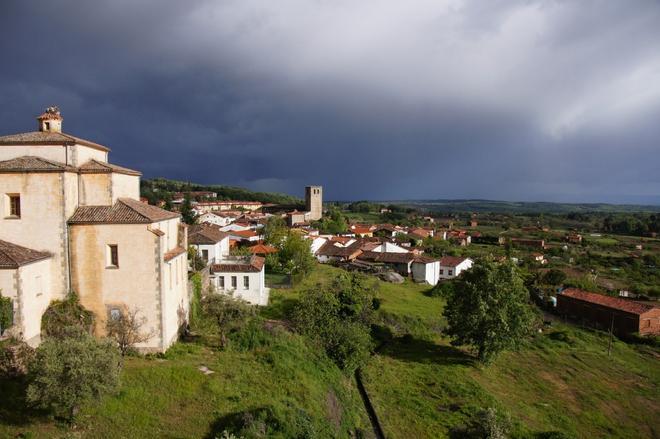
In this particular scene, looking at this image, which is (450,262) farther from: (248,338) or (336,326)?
(248,338)

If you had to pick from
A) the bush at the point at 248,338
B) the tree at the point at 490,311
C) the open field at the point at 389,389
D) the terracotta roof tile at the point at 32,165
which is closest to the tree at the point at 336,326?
the open field at the point at 389,389

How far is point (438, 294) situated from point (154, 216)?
38.1 metres

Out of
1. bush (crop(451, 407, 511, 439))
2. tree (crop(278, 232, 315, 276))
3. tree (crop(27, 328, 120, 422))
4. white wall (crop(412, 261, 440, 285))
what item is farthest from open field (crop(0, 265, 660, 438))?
white wall (crop(412, 261, 440, 285))

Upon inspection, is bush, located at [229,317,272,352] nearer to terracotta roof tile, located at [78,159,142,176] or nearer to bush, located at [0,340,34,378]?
bush, located at [0,340,34,378]

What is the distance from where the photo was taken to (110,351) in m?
15.3

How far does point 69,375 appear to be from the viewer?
45.1ft

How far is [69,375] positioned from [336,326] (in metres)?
17.7

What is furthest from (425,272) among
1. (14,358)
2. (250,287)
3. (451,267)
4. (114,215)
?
(14,358)

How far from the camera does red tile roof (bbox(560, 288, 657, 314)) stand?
157ft

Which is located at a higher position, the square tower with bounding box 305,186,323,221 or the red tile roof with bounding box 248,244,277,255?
the square tower with bounding box 305,186,323,221

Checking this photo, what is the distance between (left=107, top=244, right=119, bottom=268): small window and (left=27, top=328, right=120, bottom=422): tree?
6.87 metres

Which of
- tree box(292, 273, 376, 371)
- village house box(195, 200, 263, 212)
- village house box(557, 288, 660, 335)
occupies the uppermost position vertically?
village house box(195, 200, 263, 212)

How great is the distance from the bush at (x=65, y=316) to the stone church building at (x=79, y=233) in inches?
9.9

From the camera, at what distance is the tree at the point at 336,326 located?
91.1 feet
